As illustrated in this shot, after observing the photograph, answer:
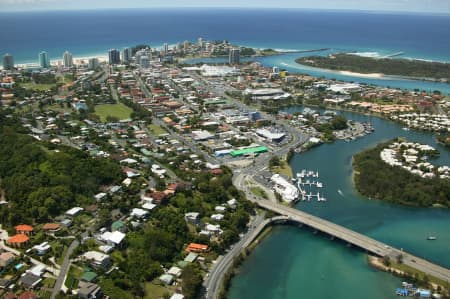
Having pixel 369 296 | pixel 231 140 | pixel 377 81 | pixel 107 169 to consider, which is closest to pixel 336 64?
pixel 377 81

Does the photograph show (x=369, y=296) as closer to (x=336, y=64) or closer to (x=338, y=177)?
(x=338, y=177)

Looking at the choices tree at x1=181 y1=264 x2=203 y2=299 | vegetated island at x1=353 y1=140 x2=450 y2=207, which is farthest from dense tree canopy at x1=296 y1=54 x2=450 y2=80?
tree at x1=181 y1=264 x2=203 y2=299

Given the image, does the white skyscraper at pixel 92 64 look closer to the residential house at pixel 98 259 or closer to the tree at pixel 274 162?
the tree at pixel 274 162

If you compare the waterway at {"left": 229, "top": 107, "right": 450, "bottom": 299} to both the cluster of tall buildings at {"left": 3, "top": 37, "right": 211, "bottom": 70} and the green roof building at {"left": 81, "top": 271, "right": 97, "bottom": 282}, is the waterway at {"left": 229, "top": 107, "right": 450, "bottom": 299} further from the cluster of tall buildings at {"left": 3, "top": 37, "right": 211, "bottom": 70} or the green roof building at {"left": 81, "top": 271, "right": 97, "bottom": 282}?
the cluster of tall buildings at {"left": 3, "top": 37, "right": 211, "bottom": 70}

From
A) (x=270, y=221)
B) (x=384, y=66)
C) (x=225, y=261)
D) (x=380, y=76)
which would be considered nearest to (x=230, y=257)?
(x=225, y=261)

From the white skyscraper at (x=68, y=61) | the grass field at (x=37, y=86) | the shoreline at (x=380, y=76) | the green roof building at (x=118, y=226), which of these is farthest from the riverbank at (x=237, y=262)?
the white skyscraper at (x=68, y=61)
